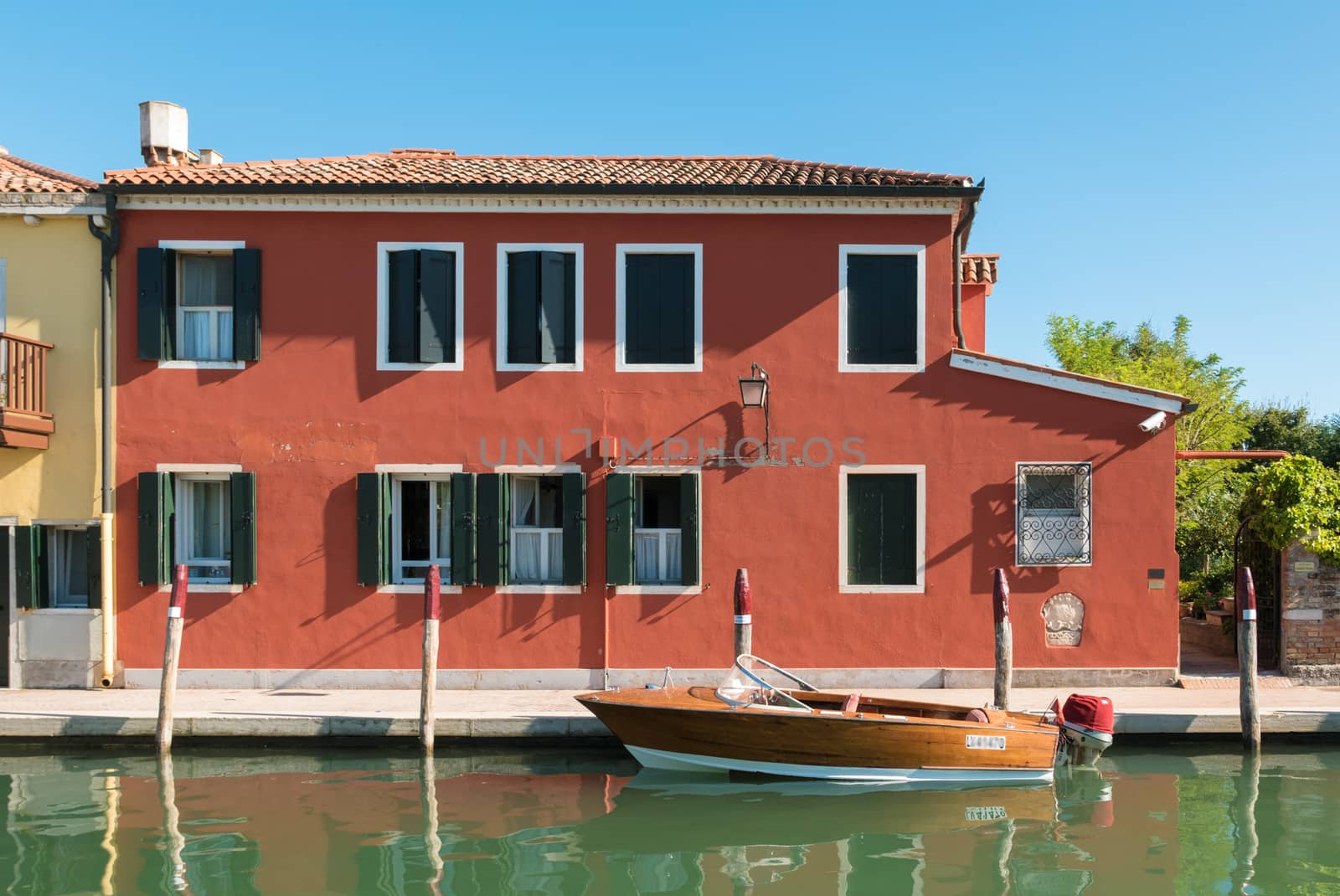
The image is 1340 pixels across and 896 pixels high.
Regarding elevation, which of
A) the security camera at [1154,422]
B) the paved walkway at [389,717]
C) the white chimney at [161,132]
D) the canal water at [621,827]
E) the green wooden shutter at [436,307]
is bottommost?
the canal water at [621,827]

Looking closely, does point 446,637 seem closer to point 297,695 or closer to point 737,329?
point 297,695

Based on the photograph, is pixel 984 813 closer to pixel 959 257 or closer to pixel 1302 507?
pixel 1302 507

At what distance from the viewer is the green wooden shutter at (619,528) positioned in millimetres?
12797

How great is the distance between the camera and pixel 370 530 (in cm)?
1276

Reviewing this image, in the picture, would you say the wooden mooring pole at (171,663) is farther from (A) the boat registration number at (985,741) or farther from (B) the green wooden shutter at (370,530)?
(A) the boat registration number at (985,741)

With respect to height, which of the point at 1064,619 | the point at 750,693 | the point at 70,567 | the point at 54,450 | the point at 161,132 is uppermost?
the point at 161,132

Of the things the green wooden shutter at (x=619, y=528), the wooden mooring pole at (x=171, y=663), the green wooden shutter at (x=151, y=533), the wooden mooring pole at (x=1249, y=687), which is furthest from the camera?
the green wooden shutter at (x=619, y=528)

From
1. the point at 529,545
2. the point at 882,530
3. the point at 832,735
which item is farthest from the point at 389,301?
the point at 832,735

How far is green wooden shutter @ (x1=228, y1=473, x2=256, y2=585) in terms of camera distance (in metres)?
12.8

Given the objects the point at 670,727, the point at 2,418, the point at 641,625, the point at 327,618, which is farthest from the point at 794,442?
the point at 2,418

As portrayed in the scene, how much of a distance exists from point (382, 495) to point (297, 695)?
7.88ft

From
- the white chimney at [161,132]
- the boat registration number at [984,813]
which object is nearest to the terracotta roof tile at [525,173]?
the white chimney at [161,132]

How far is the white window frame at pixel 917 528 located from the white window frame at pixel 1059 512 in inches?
41.8

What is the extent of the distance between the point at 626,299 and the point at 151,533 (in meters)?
6.09
